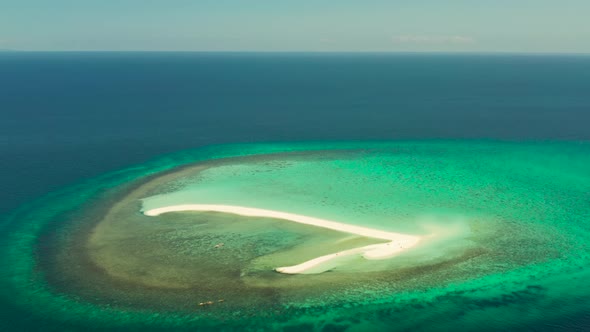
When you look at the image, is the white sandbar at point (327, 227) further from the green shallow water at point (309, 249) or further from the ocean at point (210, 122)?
the ocean at point (210, 122)

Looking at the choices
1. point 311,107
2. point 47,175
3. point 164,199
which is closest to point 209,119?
point 311,107

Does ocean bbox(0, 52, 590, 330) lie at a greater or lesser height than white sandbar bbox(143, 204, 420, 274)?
greater

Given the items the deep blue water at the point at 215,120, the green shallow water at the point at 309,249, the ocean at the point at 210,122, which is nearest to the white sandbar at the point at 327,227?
the green shallow water at the point at 309,249

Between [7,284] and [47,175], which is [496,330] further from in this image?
[47,175]

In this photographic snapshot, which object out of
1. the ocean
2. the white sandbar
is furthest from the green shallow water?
the ocean

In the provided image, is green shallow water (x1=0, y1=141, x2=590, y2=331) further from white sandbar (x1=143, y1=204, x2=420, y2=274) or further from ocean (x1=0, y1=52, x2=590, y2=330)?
ocean (x1=0, y1=52, x2=590, y2=330)

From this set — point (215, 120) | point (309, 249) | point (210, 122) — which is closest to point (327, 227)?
point (309, 249)

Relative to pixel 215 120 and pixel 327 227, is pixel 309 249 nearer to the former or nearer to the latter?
pixel 327 227
